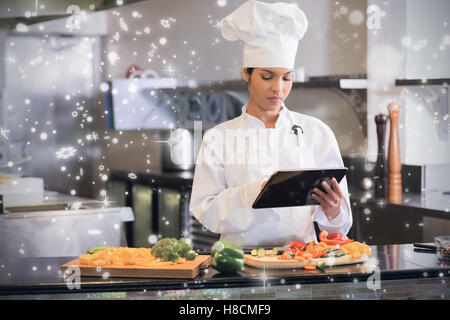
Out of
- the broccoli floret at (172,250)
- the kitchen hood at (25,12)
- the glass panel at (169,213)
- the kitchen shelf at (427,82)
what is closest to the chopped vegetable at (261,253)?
the broccoli floret at (172,250)

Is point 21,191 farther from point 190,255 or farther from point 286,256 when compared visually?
point 286,256

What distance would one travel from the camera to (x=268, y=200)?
2006 millimetres

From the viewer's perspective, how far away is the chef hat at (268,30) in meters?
2.34

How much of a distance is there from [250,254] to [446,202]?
154 cm

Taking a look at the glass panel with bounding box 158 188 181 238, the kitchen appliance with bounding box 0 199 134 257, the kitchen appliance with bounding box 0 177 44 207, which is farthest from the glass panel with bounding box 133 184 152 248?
the kitchen appliance with bounding box 0 199 134 257

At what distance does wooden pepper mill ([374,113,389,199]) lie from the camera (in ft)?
11.5

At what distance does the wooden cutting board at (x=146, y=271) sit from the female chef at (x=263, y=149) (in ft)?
1.60

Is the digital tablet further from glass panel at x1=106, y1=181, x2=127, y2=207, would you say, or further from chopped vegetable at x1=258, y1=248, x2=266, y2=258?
glass panel at x1=106, y1=181, x2=127, y2=207

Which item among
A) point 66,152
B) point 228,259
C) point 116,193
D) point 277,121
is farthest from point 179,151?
point 228,259

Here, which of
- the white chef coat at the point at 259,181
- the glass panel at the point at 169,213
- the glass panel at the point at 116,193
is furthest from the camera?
the glass panel at the point at 116,193

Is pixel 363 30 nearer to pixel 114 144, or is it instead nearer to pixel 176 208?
pixel 176 208

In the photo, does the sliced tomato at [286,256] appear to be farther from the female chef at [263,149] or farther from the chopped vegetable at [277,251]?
the female chef at [263,149]

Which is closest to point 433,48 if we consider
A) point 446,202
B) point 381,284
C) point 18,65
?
point 446,202

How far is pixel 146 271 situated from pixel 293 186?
1.73 feet
